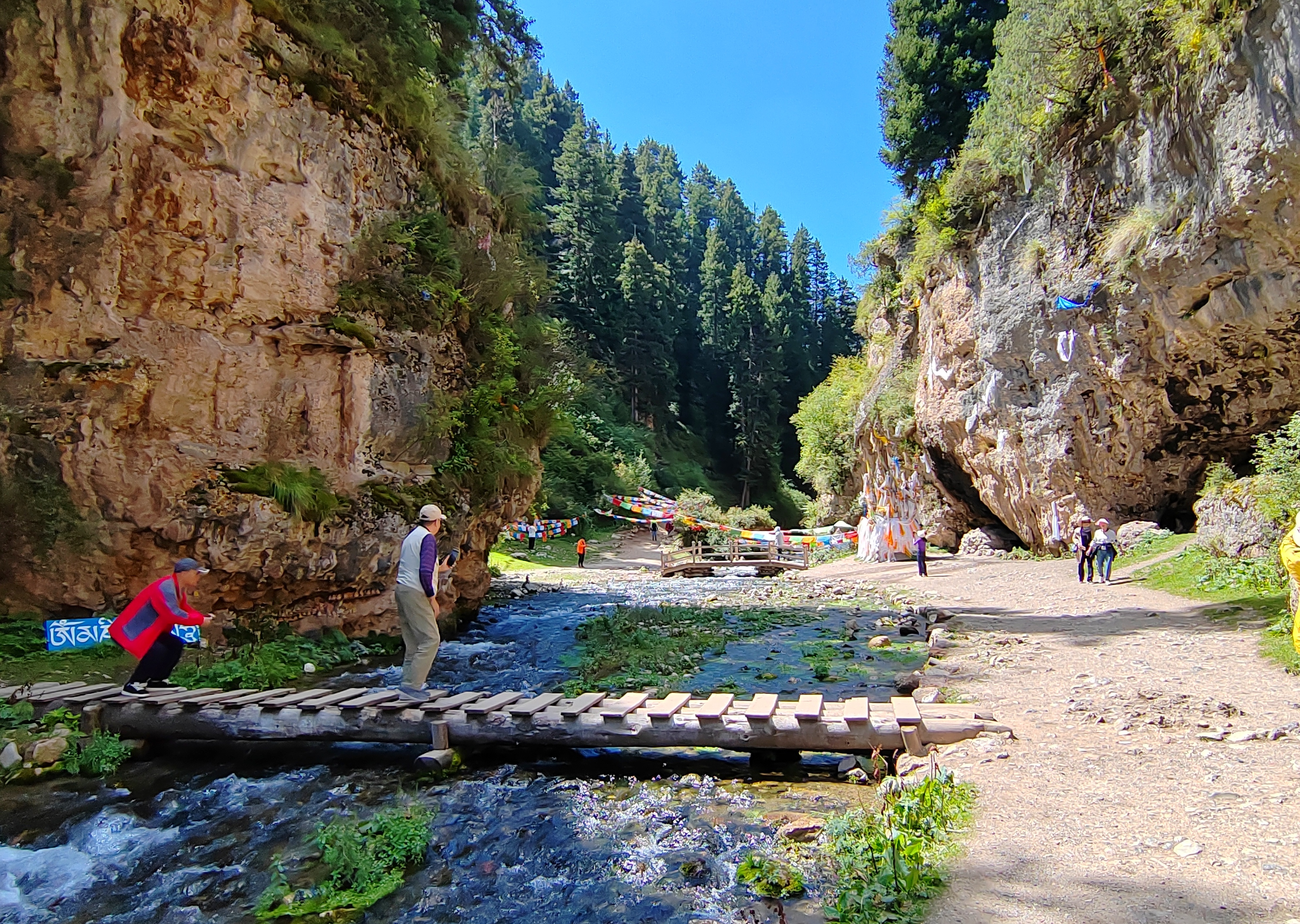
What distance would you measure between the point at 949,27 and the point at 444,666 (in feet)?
99.3

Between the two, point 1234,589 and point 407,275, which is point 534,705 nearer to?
point 407,275

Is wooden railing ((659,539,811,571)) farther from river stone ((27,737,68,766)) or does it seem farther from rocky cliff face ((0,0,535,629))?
river stone ((27,737,68,766))

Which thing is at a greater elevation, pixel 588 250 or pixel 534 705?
pixel 588 250

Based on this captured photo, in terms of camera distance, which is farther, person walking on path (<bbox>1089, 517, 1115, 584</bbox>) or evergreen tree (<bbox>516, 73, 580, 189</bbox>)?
evergreen tree (<bbox>516, 73, 580, 189</bbox>)

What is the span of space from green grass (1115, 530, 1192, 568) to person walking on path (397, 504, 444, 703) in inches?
640

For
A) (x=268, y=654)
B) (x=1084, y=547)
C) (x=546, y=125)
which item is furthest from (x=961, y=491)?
(x=546, y=125)

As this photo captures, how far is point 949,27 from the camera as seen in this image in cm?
2662

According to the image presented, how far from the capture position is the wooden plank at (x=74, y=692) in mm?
→ 6609

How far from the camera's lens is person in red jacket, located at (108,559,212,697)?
693cm

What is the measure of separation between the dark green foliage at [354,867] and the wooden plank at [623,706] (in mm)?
1762

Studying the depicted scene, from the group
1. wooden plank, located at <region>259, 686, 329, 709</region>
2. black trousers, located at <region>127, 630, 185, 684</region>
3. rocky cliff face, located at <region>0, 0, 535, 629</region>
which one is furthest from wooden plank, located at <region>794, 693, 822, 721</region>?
rocky cliff face, located at <region>0, 0, 535, 629</region>

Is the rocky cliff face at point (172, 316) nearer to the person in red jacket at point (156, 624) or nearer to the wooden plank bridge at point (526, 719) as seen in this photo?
the person in red jacket at point (156, 624)

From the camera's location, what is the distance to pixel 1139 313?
52.6 ft

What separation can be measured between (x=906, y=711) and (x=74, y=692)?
8.17 metres
